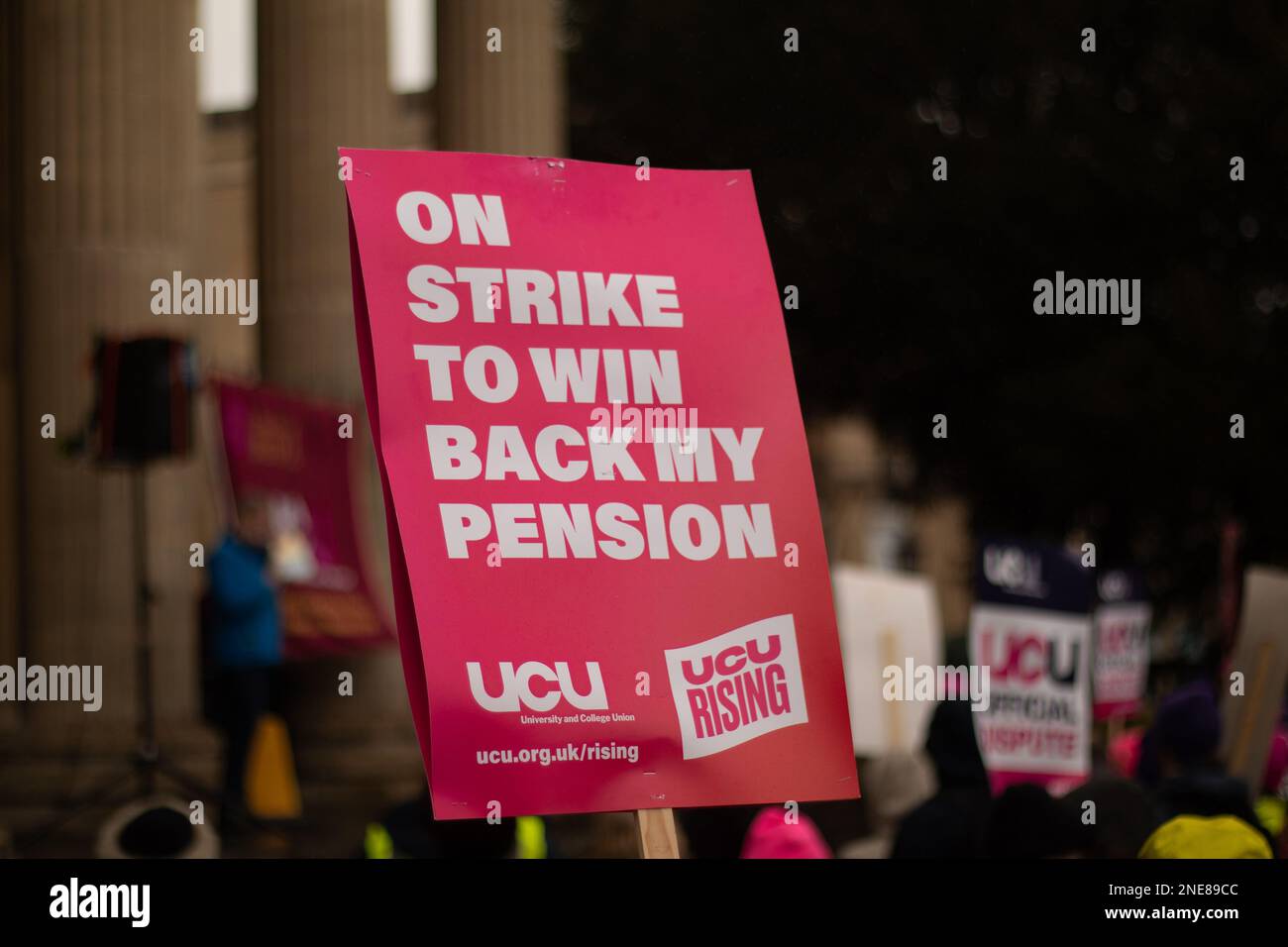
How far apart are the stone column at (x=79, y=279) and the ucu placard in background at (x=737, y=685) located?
752cm

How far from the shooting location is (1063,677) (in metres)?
9.13

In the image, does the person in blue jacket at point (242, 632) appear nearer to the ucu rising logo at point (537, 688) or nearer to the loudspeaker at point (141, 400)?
the loudspeaker at point (141, 400)

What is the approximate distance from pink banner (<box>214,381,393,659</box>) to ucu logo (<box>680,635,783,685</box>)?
890 cm

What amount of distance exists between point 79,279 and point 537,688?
785 centimetres

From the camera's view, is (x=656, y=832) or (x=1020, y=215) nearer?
(x=656, y=832)

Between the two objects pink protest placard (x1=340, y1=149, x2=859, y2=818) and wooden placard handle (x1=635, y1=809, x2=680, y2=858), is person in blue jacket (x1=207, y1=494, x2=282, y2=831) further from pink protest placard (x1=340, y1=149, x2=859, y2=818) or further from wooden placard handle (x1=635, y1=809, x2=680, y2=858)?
wooden placard handle (x1=635, y1=809, x2=680, y2=858)

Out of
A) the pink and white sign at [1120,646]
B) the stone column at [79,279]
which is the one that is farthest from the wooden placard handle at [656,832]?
the pink and white sign at [1120,646]

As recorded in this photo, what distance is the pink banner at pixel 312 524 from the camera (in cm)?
1252

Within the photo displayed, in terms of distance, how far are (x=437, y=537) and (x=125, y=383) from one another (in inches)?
247

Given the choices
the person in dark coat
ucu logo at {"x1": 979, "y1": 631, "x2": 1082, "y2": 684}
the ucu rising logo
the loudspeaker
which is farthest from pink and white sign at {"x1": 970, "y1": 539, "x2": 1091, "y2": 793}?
the ucu rising logo

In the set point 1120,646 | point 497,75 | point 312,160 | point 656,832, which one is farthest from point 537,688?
point 1120,646

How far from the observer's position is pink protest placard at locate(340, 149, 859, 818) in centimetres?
344

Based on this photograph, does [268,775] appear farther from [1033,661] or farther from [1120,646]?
[1120,646]

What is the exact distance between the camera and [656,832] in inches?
138
